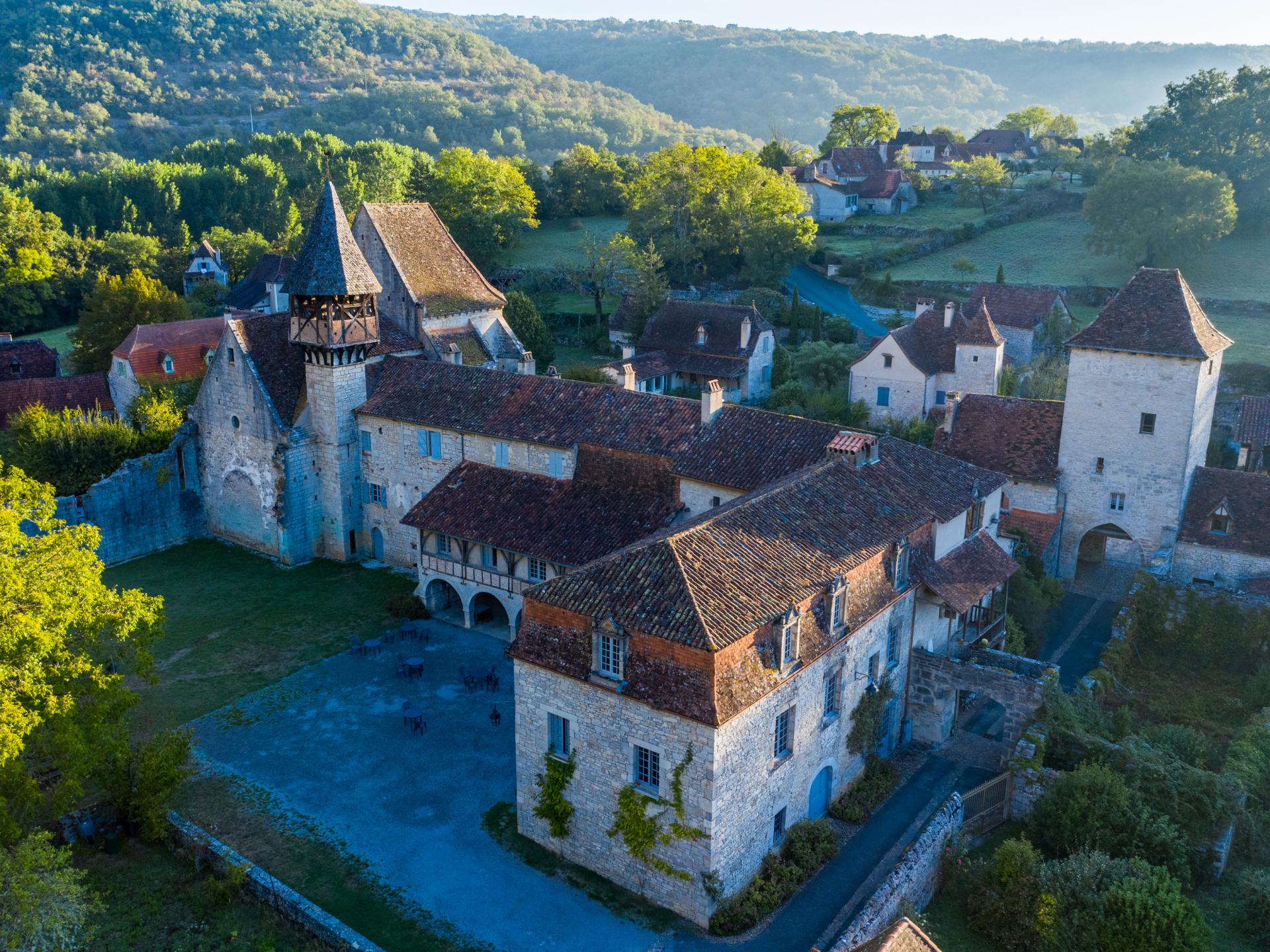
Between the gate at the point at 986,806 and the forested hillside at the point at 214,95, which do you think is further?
the forested hillside at the point at 214,95

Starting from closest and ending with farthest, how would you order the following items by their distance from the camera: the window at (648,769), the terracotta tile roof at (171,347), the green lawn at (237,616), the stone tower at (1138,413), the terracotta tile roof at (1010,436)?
the window at (648,769), the green lawn at (237,616), the stone tower at (1138,413), the terracotta tile roof at (1010,436), the terracotta tile roof at (171,347)

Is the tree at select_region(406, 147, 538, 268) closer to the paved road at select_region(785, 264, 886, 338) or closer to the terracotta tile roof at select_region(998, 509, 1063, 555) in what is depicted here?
the paved road at select_region(785, 264, 886, 338)

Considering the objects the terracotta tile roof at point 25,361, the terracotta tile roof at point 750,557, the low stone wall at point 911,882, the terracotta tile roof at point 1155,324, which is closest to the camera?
the low stone wall at point 911,882

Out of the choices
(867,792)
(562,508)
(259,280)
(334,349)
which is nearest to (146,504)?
(334,349)

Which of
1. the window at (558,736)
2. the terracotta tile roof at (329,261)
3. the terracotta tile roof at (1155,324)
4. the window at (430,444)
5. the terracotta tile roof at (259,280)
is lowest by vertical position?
the window at (558,736)

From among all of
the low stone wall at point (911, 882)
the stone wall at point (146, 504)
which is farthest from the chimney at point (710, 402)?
the stone wall at point (146, 504)

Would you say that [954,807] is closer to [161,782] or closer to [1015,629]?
[1015,629]

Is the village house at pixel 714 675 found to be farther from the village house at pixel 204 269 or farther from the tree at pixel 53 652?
the village house at pixel 204 269
